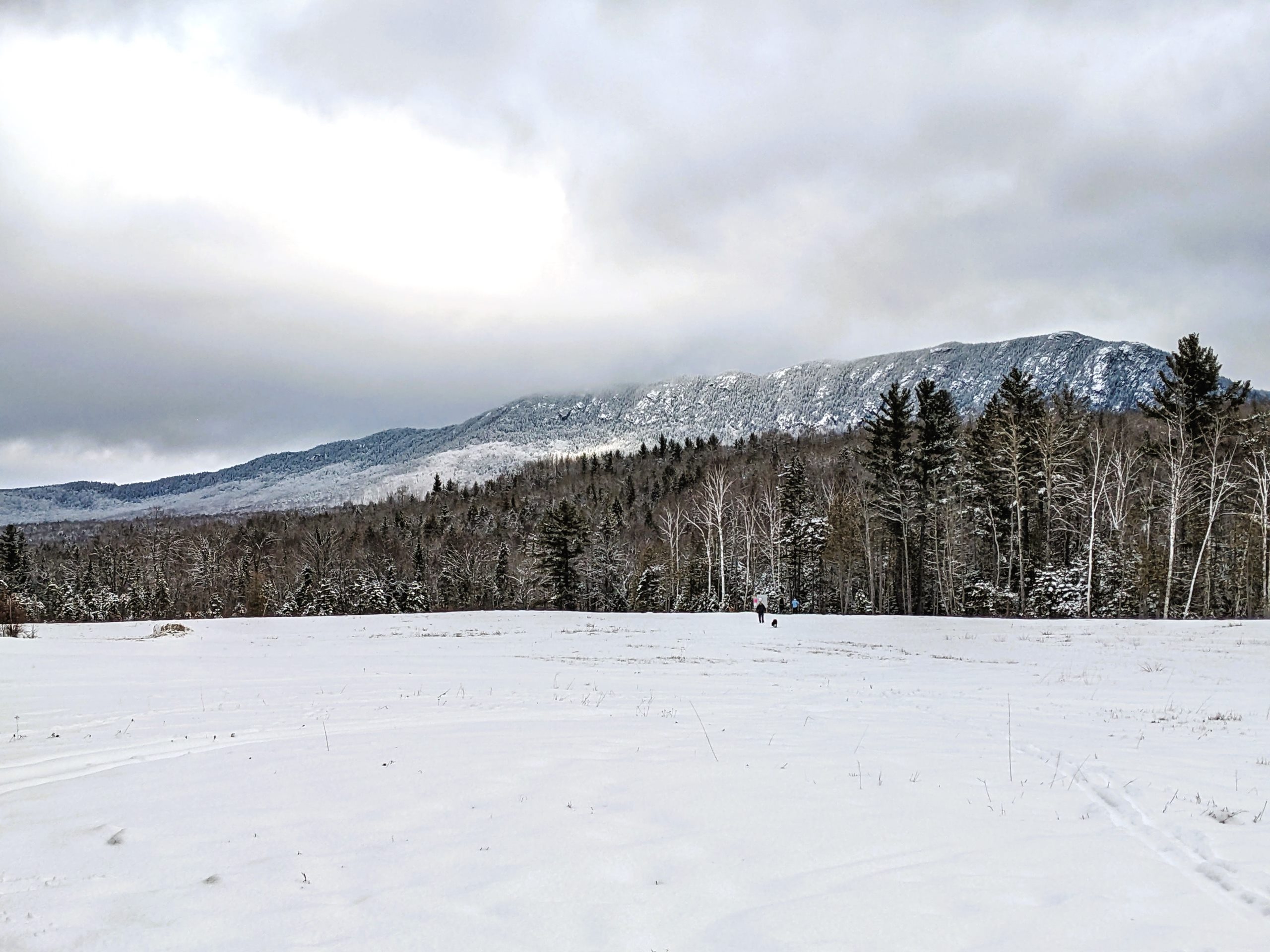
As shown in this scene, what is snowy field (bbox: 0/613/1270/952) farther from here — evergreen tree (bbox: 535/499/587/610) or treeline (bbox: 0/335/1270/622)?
evergreen tree (bbox: 535/499/587/610)

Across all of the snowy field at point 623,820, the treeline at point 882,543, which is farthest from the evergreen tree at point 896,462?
the snowy field at point 623,820

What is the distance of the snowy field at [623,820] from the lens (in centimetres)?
426

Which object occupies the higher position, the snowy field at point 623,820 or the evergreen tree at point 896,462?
the evergreen tree at point 896,462

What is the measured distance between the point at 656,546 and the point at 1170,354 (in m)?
49.3

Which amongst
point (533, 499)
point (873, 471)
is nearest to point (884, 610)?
point (873, 471)

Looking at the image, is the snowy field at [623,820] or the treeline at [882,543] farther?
the treeline at [882,543]

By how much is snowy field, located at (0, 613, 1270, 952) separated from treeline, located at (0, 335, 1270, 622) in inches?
1265

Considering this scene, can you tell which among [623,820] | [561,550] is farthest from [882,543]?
[623,820]

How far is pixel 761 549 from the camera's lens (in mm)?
73625

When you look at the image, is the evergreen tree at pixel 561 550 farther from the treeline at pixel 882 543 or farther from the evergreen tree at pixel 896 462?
the evergreen tree at pixel 896 462


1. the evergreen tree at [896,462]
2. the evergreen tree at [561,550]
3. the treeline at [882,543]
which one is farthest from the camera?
the evergreen tree at [561,550]

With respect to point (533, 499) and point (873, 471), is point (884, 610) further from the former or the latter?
point (533, 499)

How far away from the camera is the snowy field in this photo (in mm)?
4258

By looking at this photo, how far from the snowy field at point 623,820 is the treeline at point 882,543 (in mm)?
32128
